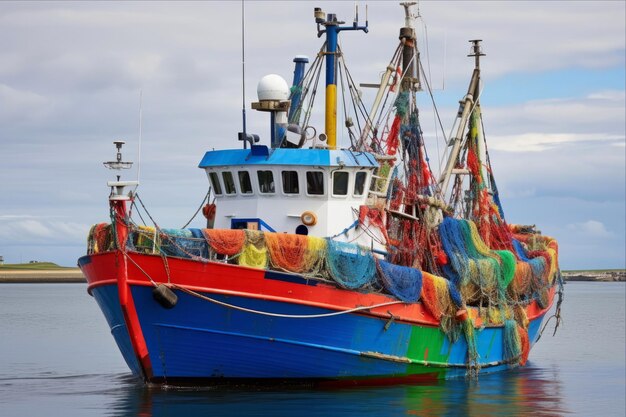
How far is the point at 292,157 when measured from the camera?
28906 millimetres

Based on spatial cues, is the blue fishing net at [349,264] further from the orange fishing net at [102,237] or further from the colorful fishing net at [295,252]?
the orange fishing net at [102,237]

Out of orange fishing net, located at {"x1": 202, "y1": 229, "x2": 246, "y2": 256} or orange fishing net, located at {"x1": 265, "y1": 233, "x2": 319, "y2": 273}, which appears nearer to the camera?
orange fishing net, located at {"x1": 202, "y1": 229, "x2": 246, "y2": 256}

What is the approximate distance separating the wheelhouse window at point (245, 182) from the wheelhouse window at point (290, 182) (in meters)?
0.91

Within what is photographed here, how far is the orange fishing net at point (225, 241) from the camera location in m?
25.6

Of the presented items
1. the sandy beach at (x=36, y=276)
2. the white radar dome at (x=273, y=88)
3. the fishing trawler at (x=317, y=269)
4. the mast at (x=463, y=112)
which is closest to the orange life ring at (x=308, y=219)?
the fishing trawler at (x=317, y=269)

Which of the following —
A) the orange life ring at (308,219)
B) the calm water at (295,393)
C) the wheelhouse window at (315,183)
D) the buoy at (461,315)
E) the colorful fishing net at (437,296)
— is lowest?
the calm water at (295,393)

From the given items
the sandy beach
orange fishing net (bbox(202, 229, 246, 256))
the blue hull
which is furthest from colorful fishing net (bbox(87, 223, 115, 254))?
the sandy beach

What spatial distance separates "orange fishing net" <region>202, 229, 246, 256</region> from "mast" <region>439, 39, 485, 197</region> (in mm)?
11351

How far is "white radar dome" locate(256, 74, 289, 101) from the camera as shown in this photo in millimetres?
29734

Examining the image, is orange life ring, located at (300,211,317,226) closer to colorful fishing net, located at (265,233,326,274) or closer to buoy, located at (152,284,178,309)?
colorful fishing net, located at (265,233,326,274)

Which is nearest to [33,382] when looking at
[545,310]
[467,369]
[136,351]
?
[136,351]

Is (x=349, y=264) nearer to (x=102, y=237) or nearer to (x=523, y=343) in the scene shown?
(x=102, y=237)

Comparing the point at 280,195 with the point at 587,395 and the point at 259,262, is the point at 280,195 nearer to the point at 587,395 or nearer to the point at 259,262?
the point at 259,262

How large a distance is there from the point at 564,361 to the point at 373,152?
569 inches
